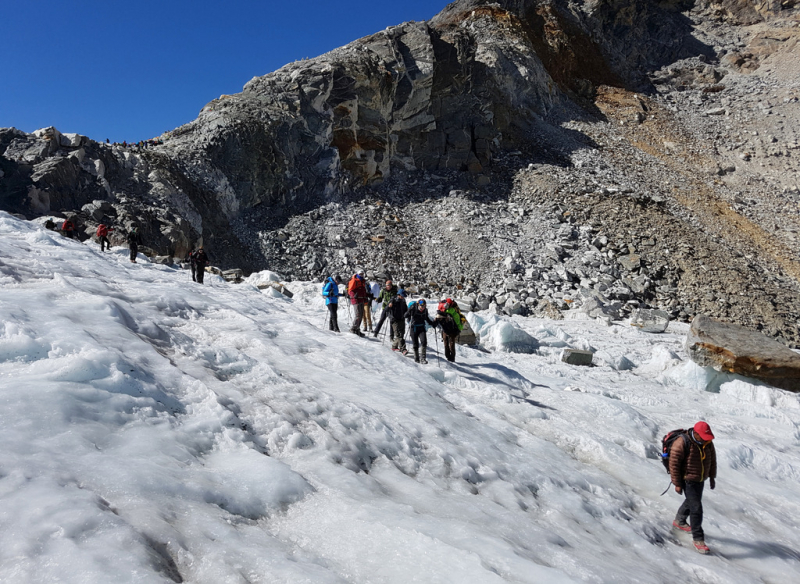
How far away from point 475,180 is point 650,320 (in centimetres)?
1813

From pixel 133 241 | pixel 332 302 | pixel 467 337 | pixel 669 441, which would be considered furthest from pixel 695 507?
pixel 133 241

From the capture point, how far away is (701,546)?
17.7 ft

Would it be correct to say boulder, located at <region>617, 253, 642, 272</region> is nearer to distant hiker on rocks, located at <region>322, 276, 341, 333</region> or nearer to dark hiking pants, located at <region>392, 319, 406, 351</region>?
dark hiking pants, located at <region>392, 319, 406, 351</region>

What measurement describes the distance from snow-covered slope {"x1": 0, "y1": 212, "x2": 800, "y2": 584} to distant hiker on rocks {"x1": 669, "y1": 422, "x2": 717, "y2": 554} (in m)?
0.36

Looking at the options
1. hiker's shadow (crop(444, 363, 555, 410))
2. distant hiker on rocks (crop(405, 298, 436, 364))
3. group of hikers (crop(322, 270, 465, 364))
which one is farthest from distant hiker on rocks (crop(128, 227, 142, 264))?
hiker's shadow (crop(444, 363, 555, 410))

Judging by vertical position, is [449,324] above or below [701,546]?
above

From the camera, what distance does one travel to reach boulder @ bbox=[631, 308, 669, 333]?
18.1 m

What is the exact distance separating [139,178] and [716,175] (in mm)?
41200

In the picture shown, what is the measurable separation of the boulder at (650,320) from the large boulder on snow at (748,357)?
511 centimetres

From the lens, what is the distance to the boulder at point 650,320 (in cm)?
1811

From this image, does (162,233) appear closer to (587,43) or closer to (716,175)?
(716,175)

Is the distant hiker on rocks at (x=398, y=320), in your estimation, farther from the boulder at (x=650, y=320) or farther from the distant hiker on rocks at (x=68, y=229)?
the distant hiker on rocks at (x=68, y=229)

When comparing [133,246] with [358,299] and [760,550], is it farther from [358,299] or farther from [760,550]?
[760,550]

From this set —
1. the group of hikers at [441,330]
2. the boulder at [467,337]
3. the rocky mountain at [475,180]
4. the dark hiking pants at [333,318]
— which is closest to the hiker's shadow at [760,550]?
the group of hikers at [441,330]
